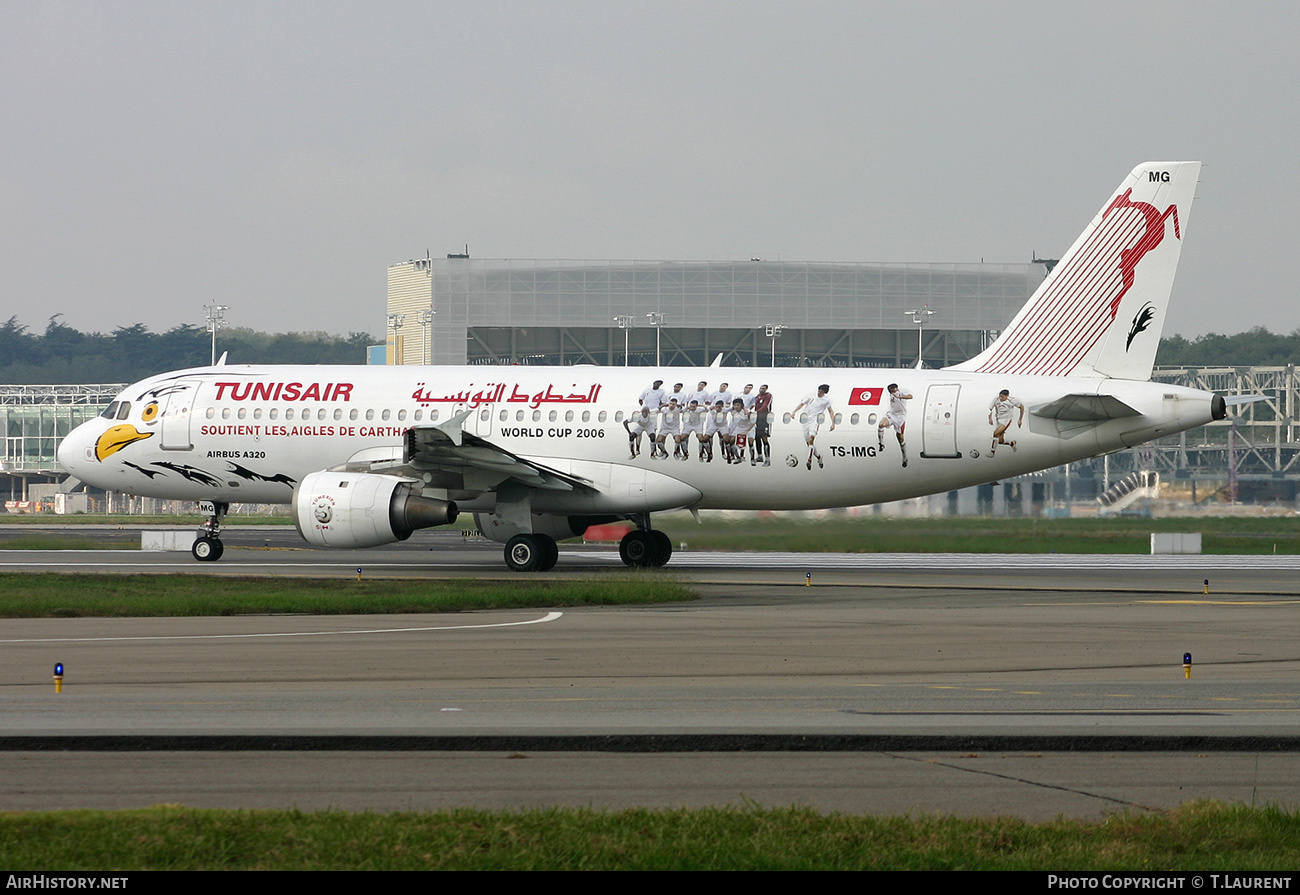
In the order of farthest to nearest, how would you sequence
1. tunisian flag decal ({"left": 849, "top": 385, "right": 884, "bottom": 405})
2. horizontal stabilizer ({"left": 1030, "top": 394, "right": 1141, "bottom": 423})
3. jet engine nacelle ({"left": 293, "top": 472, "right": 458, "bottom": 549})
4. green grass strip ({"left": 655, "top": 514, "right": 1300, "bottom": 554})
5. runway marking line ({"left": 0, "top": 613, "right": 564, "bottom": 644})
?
green grass strip ({"left": 655, "top": 514, "right": 1300, "bottom": 554}) → tunisian flag decal ({"left": 849, "top": 385, "right": 884, "bottom": 405}) → jet engine nacelle ({"left": 293, "top": 472, "right": 458, "bottom": 549}) → horizontal stabilizer ({"left": 1030, "top": 394, "right": 1141, "bottom": 423}) → runway marking line ({"left": 0, "top": 613, "right": 564, "bottom": 644})

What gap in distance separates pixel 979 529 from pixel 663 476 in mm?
10619

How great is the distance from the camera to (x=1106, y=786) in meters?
9.60

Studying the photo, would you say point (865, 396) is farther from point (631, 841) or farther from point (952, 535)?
point (631, 841)

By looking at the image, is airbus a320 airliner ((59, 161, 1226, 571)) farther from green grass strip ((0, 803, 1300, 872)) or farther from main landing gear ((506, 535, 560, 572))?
green grass strip ((0, 803, 1300, 872))

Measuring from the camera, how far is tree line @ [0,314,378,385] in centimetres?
17362

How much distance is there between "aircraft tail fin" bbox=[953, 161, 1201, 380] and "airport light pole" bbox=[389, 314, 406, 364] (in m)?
62.2

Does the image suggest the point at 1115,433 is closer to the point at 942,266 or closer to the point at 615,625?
the point at 615,625

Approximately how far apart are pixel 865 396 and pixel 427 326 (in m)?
63.1

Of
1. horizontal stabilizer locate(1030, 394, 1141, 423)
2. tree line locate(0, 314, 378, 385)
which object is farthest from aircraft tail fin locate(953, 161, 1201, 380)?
tree line locate(0, 314, 378, 385)

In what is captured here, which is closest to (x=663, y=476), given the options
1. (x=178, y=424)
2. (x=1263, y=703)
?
(x=178, y=424)

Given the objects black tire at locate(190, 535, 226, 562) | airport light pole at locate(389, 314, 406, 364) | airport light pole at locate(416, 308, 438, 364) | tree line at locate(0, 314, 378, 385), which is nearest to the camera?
black tire at locate(190, 535, 226, 562)

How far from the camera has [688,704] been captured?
1303 centimetres

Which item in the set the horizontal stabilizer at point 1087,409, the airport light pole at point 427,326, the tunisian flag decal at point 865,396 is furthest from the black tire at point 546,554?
the airport light pole at point 427,326

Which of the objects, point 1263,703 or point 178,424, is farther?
point 178,424
